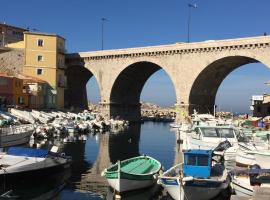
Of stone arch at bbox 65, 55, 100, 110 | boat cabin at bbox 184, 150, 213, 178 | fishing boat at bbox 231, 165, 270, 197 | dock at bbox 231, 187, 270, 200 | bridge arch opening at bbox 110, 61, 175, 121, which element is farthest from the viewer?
stone arch at bbox 65, 55, 100, 110

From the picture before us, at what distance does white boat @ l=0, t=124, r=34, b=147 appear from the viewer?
33.0m

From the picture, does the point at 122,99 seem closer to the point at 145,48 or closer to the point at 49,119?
the point at 145,48

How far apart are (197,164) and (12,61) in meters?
53.1

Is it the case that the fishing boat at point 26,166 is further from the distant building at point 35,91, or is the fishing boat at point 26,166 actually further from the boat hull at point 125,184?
the distant building at point 35,91

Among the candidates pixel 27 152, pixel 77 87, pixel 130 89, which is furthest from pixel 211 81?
pixel 27 152

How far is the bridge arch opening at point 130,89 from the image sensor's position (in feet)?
229

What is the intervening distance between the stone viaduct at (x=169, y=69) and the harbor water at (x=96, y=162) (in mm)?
12947

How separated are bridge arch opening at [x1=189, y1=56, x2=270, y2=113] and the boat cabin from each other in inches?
1458

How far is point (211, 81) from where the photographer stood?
61812 mm

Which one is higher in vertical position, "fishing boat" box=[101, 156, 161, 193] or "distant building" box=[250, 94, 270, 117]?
"distant building" box=[250, 94, 270, 117]

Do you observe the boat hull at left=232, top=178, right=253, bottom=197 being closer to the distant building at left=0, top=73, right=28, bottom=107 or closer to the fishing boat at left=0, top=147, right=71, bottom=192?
the fishing boat at left=0, top=147, right=71, bottom=192

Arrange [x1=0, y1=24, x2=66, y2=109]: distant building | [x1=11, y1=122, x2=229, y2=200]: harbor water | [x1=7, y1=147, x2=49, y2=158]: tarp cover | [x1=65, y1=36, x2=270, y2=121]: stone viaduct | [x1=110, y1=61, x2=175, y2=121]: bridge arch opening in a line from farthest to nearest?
[x1=110, y1=61, x2=175, y2=121]: bridge arch opening
[x1=0, y1=24, x2=66, y2=109]: distant building
[x1=65, y1=36, x2=270, y2=121]: stone viaduct
[x1=7, y1=147, x2=49, y2=158]: tarp cover
[x1=11, y1=122, x2=229, y2=200]: harbor water

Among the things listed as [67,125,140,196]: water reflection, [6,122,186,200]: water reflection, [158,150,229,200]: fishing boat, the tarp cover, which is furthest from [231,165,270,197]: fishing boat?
Answer: the tarp cover

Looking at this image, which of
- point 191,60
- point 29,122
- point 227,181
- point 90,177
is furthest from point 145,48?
point 227,181
